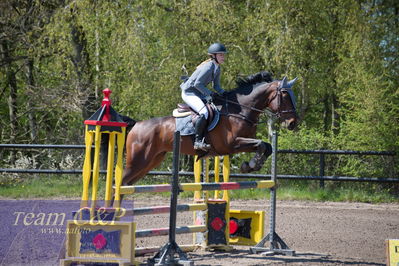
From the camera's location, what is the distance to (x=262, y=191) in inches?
503

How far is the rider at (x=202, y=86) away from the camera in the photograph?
7531 mm

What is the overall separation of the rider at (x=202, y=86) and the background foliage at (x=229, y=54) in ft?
19.5

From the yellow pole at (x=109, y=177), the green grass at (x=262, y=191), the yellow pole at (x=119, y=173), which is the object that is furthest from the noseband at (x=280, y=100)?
the green grass at (x=262, y=191)

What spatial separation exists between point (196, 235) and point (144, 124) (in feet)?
6.84

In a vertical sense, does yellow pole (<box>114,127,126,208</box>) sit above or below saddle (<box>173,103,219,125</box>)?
below

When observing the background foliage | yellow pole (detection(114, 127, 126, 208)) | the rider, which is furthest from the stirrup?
the background foliage

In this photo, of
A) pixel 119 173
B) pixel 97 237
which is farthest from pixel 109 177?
pixel 97 237

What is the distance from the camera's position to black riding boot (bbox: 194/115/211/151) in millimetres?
7590

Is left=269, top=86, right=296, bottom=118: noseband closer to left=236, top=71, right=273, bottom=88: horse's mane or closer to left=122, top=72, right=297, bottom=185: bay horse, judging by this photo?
left=122, top=72, right=297, bottom=185: bay horse

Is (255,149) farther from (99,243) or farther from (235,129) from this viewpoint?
(99,243)

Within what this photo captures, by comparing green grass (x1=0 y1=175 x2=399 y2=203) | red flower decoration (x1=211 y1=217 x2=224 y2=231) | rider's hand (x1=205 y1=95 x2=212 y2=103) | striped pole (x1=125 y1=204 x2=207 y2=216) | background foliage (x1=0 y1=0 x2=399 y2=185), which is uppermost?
background foliage (x1=0 y1=0 x2=399 y2=185)

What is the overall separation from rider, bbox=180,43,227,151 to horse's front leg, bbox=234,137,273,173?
0.44 meters

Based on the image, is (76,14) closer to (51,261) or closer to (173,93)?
(173,93)

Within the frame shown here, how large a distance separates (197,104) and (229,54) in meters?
7.05
